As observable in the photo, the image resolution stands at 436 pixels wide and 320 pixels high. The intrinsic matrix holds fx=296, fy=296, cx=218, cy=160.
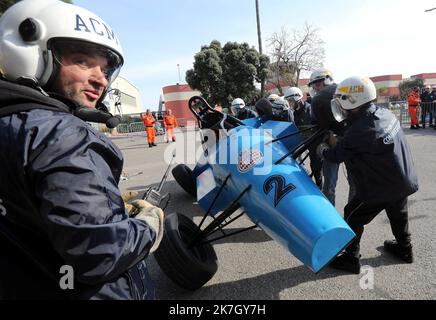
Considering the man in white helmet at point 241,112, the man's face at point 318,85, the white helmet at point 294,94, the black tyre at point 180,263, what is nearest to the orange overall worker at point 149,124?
the man in white helmet at point 241,112

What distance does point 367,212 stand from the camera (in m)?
2.77

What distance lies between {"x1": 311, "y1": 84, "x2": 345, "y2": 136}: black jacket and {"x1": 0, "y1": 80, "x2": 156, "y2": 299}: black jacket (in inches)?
98.6

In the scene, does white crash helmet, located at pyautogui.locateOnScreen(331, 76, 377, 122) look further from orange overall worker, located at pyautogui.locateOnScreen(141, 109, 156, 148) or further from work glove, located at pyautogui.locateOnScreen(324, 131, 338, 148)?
orange overall worker, located at pyautogui.locateOnScreen(141, 109, 156, 148)

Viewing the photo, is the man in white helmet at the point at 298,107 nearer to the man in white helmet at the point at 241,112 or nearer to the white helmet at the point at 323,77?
the white helmet at the point at 323,77

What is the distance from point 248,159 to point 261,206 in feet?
1.49

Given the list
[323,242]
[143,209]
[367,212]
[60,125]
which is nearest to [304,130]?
[367,212]

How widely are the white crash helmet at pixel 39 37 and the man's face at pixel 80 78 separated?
0.03 meters

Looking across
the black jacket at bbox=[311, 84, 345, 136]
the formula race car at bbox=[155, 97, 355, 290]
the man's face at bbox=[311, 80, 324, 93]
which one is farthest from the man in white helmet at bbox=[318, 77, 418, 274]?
the man's face at bbox=[311, 80, 324, 93]

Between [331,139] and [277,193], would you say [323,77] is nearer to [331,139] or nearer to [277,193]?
[331,139]

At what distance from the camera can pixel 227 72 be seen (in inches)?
1037

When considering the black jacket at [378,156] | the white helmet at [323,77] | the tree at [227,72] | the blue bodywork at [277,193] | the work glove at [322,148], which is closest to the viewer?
the blue bodywork at [277,193]

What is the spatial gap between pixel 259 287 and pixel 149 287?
1.53m

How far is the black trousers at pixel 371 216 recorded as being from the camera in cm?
276

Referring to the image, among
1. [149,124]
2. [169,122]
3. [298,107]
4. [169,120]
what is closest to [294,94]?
[298,107]
